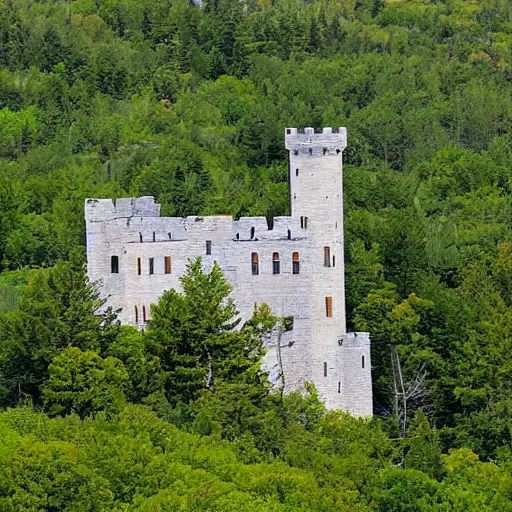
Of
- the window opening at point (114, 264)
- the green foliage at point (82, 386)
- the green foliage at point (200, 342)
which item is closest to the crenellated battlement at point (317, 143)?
the green foliage at point (200, 342)

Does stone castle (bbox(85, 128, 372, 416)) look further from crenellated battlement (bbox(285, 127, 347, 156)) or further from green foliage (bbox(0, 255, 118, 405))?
green foliage (bbox(0, 255, 118, 405))

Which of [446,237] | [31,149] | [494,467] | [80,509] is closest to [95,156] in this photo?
[31,149]

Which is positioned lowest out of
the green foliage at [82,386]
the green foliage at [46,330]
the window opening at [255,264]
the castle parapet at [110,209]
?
the green foliage at [82,386]

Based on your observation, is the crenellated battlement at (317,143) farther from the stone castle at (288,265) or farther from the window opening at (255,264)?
the window opening at (255,264)

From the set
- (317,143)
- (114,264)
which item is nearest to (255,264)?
(317,143)

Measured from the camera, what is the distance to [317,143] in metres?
74.2

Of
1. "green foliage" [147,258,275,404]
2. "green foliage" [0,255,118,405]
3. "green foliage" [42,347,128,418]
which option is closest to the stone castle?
"green foliage" [147,258,275,404]

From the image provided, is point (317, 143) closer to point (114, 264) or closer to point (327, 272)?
point (327, 272)

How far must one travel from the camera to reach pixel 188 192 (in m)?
94.4

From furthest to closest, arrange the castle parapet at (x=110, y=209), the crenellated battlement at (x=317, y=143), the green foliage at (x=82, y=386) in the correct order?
the castle parapet at (x=110, y=209) < the crenellated battlement at (x=317, y=143) < the green foliage at (x=82, y=386)

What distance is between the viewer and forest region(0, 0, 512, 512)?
67.0 metres

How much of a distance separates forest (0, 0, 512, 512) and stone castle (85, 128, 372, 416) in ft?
3.17

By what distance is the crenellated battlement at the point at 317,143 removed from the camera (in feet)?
244

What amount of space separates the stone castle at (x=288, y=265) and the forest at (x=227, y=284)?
3.17 feet
